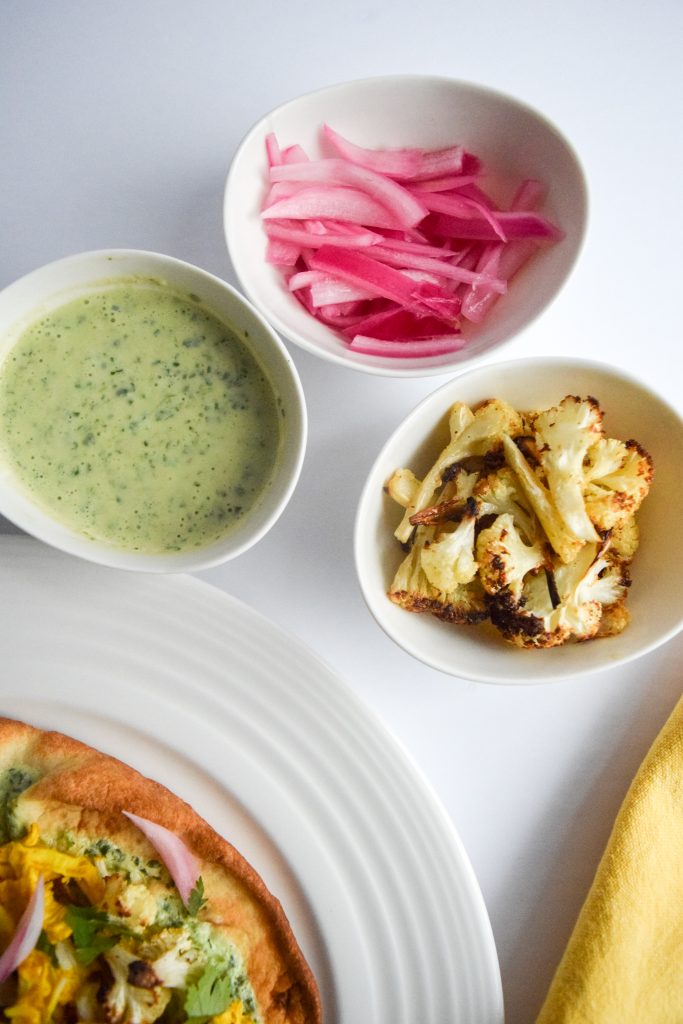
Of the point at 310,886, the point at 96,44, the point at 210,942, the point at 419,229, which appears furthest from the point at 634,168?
the point at 210,942

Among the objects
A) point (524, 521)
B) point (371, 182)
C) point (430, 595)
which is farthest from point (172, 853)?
point (371, 182)

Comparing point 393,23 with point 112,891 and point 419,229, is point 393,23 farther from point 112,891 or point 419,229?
point 112,891

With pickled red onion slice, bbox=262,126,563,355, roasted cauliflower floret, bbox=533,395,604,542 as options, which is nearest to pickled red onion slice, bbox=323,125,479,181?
pickled red onion slice, bbox=262,126,563,355

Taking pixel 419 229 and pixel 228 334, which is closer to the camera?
pixel 228 334

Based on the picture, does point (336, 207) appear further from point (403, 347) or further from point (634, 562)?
point (634, 562)

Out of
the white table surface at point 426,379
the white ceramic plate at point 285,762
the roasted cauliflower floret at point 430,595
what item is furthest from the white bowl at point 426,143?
the white ceramic plate at point 285,762

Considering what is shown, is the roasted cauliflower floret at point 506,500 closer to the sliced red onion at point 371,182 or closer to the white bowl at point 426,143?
the white bowl at point 426,143

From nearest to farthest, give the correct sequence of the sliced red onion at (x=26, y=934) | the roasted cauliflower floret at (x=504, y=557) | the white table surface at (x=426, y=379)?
1. the sliced red onion at (x=26, y=934)
2. the roasted cauliflower floret at (x=504, y=557)
3. the white table surface at (x=426, y=379)
